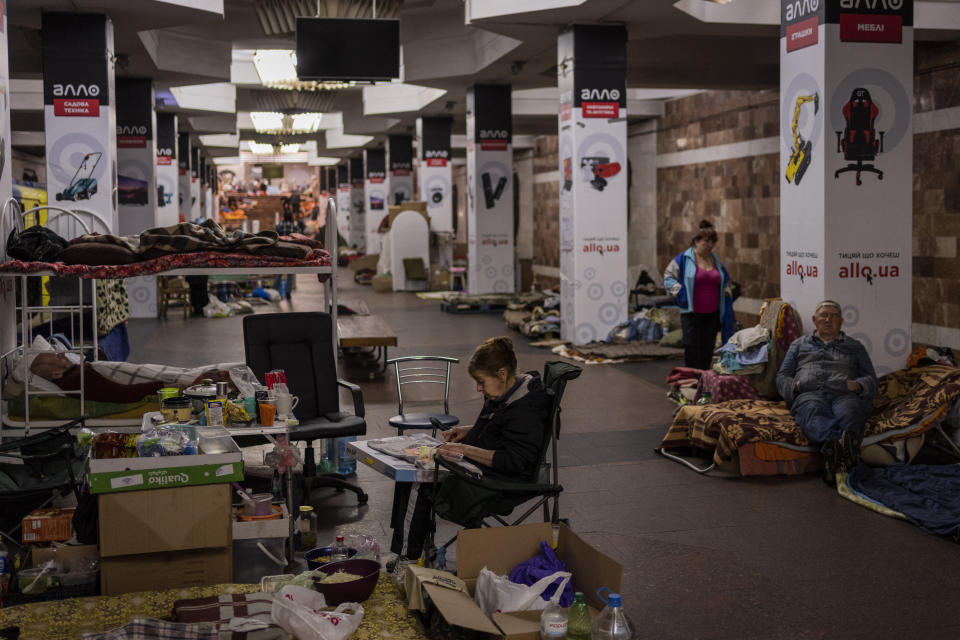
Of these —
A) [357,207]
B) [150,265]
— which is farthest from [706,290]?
[357,207]

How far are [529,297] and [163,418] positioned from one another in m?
13.2

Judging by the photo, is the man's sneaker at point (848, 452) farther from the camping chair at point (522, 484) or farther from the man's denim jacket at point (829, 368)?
the camping chair at point (522, 484)

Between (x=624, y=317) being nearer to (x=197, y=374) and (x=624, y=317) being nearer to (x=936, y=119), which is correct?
(x=936, y=119)

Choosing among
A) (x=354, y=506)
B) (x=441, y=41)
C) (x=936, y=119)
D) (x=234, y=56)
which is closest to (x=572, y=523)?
(x=354, y=506)

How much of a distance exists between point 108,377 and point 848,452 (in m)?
4.94

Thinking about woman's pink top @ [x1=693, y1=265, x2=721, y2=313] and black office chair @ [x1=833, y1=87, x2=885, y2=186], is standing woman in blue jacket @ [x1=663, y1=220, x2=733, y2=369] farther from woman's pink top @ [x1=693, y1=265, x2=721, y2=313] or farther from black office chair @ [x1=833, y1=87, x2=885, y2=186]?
black office chair @ [x1=833, y1=87, x2=885, y2=186]

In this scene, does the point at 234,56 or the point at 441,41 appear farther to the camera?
the point at 234,56

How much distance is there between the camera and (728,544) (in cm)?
536

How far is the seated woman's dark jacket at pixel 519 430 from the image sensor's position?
4656 millimetres

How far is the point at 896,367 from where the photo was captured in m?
7.86

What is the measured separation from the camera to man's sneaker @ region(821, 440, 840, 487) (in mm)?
6496

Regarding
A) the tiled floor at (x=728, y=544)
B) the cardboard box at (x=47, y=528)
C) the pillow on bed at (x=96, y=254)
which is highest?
the pillow on bed at (x=96, y=254)

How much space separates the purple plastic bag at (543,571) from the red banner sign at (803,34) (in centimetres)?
506

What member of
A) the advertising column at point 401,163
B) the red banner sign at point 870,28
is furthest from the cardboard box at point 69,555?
the advertising column at point 401,163
